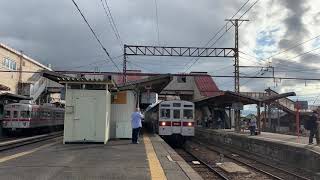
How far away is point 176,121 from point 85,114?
40.4ft

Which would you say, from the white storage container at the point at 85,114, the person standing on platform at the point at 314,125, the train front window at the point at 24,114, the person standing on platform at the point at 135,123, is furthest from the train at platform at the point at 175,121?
the train front window at the point at 24,114

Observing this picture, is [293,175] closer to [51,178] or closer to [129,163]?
[129,163]

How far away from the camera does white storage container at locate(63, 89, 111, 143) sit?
1948 centimetres

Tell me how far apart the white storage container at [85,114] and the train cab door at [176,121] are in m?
11.8

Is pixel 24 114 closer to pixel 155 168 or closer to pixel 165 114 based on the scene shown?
pixel 165 114

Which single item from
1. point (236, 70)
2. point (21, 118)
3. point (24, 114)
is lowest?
point (21, 118)

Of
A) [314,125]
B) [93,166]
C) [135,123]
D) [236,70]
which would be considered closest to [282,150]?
[314,125]

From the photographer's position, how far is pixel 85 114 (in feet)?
64.2

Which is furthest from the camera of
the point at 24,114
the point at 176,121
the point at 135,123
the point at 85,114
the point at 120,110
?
the point at 24,114

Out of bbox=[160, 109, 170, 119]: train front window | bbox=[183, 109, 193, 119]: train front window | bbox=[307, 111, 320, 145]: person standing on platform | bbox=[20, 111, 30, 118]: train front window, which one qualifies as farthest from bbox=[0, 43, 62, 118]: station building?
bbox=[307, 111, 320, 145]: person standing on platform

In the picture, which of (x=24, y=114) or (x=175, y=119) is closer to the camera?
(x=175, y=119)

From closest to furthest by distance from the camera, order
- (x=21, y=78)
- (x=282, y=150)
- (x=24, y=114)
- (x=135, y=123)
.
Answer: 1. (x=135, y=123)
2. (x=282, y=150)
3. (x=24, y=114)
4. (x=21, y=78)

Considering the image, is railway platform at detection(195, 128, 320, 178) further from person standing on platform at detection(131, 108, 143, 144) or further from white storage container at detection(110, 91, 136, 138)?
white storage container at detection(110, 91, 136, 138)

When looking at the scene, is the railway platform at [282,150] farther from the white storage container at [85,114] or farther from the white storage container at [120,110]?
the white storage container at [85,114]
